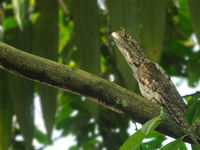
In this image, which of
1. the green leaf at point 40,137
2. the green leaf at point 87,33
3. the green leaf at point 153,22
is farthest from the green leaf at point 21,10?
the green leaf at point 40,137

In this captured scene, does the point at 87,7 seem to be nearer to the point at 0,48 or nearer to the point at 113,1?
the point at 113,1

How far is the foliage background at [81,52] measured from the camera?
2.02 m

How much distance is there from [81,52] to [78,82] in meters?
1.20

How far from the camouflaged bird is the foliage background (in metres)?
0.16

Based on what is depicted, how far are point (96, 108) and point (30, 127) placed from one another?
16.8 inches

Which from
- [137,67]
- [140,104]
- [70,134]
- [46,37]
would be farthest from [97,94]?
[70,134]

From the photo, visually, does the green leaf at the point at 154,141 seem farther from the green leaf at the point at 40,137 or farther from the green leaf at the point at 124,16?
the green leaf at the point at 40,137

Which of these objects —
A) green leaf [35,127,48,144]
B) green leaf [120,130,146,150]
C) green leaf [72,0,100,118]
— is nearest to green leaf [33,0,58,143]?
green leaf [72,0,100,118]

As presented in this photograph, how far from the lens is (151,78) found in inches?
65.6

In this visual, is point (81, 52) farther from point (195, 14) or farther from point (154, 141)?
point (154, 141)

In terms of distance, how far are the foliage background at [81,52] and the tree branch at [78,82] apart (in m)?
0.89

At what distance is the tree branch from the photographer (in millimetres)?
883

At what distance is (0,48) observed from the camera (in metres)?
0.88

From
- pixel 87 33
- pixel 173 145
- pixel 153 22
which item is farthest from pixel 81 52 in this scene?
pixel 173 145
